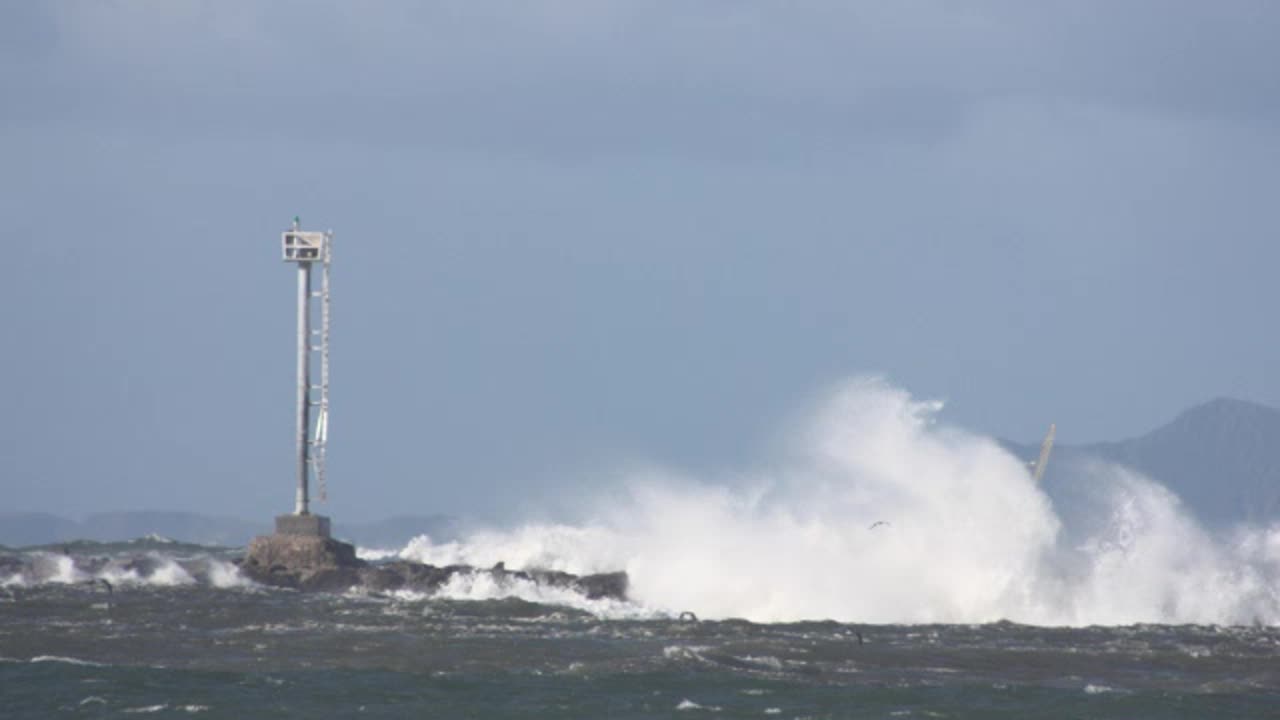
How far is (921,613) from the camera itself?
74.4 metres

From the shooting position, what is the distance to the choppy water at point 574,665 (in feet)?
149

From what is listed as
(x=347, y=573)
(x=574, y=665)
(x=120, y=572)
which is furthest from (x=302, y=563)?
(x=574, y=665)

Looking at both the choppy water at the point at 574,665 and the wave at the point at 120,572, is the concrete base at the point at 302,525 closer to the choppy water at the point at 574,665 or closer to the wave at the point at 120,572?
the wave at the point at 120,572

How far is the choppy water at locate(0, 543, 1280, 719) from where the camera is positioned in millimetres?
45562

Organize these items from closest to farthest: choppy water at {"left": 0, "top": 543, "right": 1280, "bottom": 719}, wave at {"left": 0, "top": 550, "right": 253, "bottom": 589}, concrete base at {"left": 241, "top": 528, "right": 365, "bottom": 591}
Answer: choppy water at {"left": 0, "top": 543, "right": 1280, "bottom": 719}
concrete base at {"left": 241, "top": 528, "right": 365, "bottom": 591}
wave at {"left": 0, "top": 550, "right": 253, "bottom": 589}

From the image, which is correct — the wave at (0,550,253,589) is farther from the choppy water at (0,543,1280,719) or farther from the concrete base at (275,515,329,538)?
the choppy water at (0,543,1280,719)

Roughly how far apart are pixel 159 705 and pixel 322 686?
4259 mm

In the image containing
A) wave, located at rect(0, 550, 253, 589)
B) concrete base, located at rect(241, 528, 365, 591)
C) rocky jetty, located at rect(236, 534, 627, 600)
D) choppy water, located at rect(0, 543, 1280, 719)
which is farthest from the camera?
wave, located at rect(0, 550, 253, 589)

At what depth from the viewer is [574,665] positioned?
52.8 m

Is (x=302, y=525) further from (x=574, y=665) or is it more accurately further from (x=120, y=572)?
(x=574, y=665)

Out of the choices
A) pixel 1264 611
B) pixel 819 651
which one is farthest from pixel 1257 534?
pixel 819 651

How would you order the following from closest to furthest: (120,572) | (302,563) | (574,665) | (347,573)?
1. (574,665)
2. (347,573)
3. (302,563)
4. (120,572)

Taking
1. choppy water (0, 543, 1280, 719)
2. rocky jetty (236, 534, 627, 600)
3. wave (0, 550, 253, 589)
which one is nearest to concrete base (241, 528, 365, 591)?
rocky jetty (236, 534, 627, 600)

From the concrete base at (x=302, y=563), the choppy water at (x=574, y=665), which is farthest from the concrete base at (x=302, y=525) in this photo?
the choppy water at (x=574, y=665)
